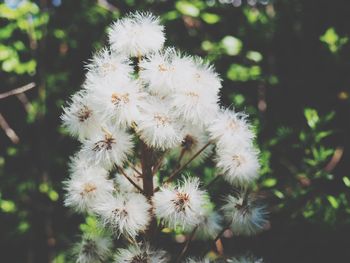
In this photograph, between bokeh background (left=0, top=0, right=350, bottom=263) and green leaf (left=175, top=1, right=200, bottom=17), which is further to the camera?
green leaf (left=175, top=1, right=200, bottom=17)

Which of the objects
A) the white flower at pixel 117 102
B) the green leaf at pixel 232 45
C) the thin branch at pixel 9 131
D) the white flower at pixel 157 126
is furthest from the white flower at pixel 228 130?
the thin branch at pixel 9 131

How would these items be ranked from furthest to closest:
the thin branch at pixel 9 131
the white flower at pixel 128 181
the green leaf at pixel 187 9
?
the thin branch at pixel 9 131 → the green leaf at pixel 187 9 → the white flower at pixel 128 181

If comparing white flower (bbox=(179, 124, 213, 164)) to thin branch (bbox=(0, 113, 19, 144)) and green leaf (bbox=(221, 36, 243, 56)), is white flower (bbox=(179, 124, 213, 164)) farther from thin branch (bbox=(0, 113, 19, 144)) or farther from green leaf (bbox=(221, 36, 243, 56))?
thin branch (bbox=(0, 113, 19, 144))

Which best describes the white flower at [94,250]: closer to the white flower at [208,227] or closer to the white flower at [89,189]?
the white flower at [89,189]

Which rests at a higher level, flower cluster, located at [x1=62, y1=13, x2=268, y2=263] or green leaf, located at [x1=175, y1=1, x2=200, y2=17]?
green leaf, located at [x1=175, y1=1, x2=200, y2=17]

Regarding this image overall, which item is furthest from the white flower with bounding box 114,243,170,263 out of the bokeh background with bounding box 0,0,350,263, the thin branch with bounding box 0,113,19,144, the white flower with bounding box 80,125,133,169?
the thin branch with bounding box 0,113,19,144

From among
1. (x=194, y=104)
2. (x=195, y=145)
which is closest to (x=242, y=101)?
(x=195, y=145)
